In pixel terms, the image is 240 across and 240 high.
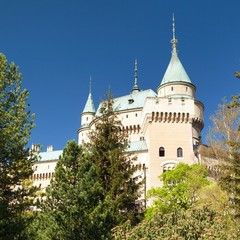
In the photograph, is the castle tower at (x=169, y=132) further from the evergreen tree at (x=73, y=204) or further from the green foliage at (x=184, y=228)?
the green foliage at (x=184, y=228)

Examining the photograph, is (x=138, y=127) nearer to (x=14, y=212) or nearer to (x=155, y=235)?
(x=14, y=212)

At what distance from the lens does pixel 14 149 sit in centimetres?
1565

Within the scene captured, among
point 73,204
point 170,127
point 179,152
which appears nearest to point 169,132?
point 170,127

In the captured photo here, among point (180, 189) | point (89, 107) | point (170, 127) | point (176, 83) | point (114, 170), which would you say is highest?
point (89, 107)

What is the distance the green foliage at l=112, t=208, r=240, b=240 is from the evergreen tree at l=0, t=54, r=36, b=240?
523cm

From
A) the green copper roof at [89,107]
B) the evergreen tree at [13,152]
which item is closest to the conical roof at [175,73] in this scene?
the green copper roof at [89,107]

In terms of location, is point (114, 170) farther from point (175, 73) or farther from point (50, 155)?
point (50, 155)

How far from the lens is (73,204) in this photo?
14922 millimetres

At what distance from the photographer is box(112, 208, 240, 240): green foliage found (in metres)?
9.72

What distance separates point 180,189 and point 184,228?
683 inches

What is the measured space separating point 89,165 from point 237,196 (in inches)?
273

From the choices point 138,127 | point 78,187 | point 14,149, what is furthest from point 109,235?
point 138,127

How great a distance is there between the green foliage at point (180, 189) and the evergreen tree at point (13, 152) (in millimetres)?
12641

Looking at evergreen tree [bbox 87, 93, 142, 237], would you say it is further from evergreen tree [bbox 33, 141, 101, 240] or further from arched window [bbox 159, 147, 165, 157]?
arched window [bbox 159, 147, 165, 157]
